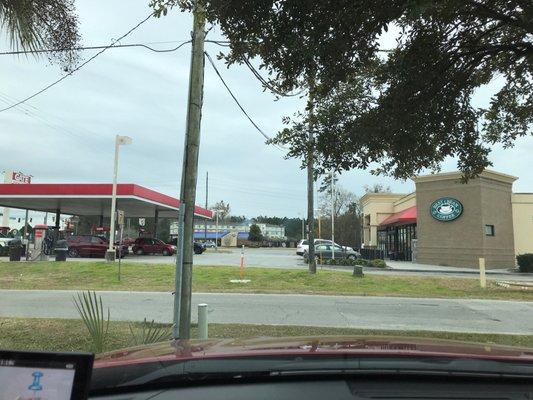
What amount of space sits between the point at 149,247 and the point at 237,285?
22311 millimetres

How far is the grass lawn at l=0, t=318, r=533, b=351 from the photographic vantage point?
8762mm

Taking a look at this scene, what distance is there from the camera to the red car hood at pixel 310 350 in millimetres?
1975

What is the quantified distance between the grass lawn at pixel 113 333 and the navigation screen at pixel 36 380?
7.08m

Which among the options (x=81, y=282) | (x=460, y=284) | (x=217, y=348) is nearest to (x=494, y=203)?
(x=460, y=284)

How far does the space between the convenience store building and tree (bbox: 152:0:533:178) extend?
24866mm

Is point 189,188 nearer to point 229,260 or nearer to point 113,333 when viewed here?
point 113,333

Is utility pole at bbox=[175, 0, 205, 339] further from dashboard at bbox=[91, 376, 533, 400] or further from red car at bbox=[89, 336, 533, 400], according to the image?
dashboard at bbox=[91, 376, 533, 400]

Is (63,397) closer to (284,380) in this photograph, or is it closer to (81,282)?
(284,380)

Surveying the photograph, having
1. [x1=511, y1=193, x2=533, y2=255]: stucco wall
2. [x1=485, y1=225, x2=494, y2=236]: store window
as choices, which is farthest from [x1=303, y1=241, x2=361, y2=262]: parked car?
[x1=511, y1=193, x2=533, y2=255]: stucco wall

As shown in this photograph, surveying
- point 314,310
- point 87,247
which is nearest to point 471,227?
point 314,310

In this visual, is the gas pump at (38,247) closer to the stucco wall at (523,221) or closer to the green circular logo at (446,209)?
the green circular logo at (446,209)

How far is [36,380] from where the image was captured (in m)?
1.51

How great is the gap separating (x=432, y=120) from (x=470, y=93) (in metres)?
1.43

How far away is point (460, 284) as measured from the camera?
2084cm
